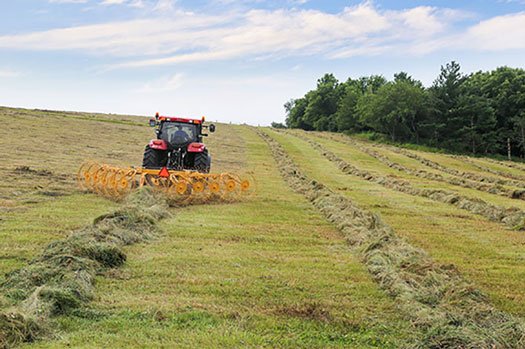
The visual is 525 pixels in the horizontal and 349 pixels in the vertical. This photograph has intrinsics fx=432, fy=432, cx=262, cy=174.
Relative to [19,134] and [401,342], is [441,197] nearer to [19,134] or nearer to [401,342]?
[401,342]

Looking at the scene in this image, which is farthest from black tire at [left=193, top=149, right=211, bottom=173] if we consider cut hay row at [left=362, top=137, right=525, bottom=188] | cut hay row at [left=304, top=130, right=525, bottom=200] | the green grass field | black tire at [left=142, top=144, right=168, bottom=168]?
cut hay row at [left=362, top=137, right=525, bottom=188]

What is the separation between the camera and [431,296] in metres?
4.49

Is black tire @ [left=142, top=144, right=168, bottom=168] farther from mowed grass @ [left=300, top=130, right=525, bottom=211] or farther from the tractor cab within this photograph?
mowed grass @ [left=300, top=130, right=525, bottom=211]

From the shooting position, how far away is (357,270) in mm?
5539

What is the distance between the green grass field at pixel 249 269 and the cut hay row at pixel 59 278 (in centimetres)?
10

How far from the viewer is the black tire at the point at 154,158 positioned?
11.9m

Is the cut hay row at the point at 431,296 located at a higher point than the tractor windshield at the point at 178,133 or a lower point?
lower

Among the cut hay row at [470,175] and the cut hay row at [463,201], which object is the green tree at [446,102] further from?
the cut hay row at [463,201]

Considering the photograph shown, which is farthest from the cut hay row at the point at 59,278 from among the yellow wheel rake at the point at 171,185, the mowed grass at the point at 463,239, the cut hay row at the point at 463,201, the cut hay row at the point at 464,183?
the cut hay row at the point at 464,183

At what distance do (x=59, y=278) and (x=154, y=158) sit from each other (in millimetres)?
7947

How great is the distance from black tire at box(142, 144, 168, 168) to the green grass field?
1984 millimetres

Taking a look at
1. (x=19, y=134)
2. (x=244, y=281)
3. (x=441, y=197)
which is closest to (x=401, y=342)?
(x=244, y=281)

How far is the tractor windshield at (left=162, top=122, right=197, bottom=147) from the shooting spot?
12320mm

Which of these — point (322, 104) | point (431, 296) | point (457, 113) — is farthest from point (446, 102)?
point (431, 296)
